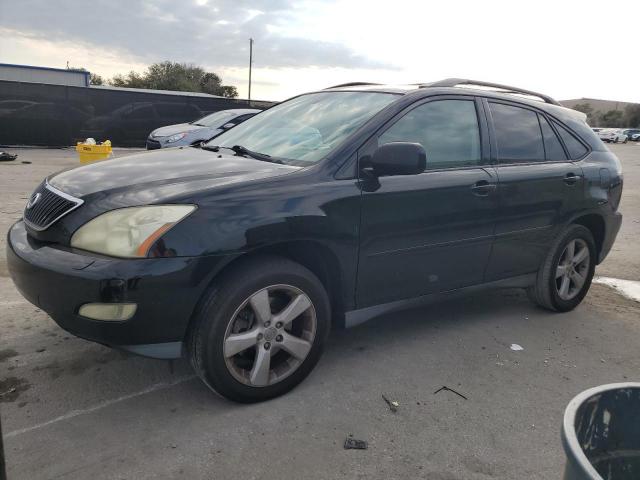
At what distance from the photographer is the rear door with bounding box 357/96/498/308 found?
10.6 ft

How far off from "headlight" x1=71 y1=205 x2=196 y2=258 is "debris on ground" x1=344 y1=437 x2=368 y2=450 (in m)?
1.32

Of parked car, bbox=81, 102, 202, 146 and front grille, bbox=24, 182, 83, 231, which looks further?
parked car, bbox=81, 102, 202, 146

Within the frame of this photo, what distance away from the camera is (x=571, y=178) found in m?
4.32

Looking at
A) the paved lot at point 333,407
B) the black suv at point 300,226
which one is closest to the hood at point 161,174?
the black suv at point 300,226

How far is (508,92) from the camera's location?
172 inches

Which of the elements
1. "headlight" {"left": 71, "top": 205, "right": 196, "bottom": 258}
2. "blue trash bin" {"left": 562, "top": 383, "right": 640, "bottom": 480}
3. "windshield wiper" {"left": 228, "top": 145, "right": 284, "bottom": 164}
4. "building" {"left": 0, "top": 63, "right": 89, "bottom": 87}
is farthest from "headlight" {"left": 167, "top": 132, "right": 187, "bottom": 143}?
"building" {"left": 0, "top": 63, "right": 89, "bottom": 87}

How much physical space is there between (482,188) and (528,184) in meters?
0.53

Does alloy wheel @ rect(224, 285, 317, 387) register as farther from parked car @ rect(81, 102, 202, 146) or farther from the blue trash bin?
parked car @ rect(81, 102, 202, 146)

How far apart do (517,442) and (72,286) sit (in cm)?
232

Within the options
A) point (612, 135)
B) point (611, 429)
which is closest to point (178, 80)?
point (612, 135)

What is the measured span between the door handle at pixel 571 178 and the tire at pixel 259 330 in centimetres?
241

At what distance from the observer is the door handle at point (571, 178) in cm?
428

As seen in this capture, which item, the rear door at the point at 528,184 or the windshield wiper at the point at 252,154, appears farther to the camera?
the rear door at the point at 528,184

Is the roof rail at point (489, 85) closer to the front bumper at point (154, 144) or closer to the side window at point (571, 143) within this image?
the side window at point (571, 143)
